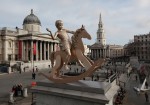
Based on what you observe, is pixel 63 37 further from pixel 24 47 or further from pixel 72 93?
pixel 24 47

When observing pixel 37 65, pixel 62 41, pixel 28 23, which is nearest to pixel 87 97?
pixel 62 41

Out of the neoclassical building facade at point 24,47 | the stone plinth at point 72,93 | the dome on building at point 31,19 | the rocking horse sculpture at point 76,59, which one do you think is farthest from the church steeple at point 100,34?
the stone plinth at point 72,93

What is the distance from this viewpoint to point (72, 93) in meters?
8.95

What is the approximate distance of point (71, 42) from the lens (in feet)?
35.8

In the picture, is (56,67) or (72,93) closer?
(72,93)

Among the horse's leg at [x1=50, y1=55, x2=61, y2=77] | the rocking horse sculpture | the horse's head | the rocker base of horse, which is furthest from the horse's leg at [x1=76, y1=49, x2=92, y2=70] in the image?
the horse's leg at [x1=50, y1=55, x2=61, y2=77]

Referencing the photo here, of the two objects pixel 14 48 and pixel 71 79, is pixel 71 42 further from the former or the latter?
pixel 14 48

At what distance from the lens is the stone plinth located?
819 cm

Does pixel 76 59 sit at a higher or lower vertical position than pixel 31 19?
lower

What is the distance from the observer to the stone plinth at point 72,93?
819 cm

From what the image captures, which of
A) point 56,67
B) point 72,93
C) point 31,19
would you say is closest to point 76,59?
point 56,67

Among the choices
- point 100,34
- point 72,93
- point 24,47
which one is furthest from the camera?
point 100,34

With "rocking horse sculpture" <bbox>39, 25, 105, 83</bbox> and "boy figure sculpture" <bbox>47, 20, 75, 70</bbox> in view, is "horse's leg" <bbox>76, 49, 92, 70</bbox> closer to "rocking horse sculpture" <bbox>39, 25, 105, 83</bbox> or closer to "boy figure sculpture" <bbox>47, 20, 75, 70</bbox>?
"rocking horse sculpture" <bbox>39, 25, 105, 83</bbox>

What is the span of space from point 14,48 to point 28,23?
15622mm
